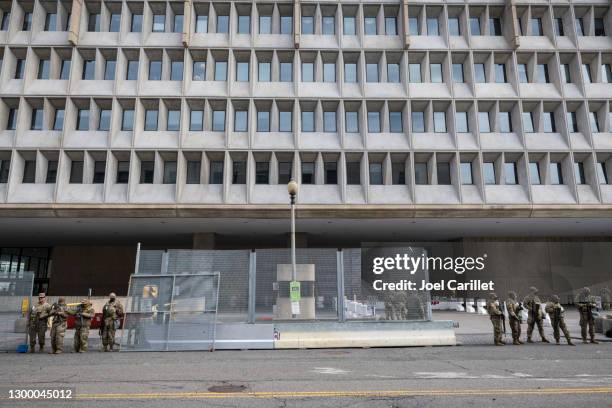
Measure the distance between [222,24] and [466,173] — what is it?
18521 mm

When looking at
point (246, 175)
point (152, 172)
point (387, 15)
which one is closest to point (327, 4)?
point (387, 15)

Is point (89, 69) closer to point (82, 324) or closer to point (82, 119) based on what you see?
point (82, 119)

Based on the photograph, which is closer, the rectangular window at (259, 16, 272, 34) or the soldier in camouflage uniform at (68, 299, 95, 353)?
the soldier in camouflage uniform at (68, 299, 95, 353)

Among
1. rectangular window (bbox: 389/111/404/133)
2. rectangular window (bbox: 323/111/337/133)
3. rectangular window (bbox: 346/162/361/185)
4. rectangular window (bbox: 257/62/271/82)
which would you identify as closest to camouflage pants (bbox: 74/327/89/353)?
rectangular window (bbox: 346/162/361/185)

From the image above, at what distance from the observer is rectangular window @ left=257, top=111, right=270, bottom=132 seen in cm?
2723

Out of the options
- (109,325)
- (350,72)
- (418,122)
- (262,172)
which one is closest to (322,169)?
(262,172)

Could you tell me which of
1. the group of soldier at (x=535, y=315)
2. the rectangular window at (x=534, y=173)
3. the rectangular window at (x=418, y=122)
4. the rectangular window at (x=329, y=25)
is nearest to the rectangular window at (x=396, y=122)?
the rectangular window at (x=418, y=122)

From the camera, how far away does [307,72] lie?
2805cm

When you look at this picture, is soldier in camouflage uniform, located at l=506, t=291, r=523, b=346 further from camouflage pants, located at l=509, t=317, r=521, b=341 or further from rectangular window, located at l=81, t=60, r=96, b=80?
rectangular window, located at l=81, t=60, r=96, b=80

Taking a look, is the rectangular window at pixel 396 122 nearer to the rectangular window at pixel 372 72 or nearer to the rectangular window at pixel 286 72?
the rectangular window at pixel 372 72

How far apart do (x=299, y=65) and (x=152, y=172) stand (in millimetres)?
11373

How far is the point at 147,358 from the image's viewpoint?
11422 mm

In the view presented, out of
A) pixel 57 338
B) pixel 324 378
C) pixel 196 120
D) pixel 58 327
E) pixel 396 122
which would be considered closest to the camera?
pixel 324 378

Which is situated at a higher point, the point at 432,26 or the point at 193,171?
the point at 432,26
